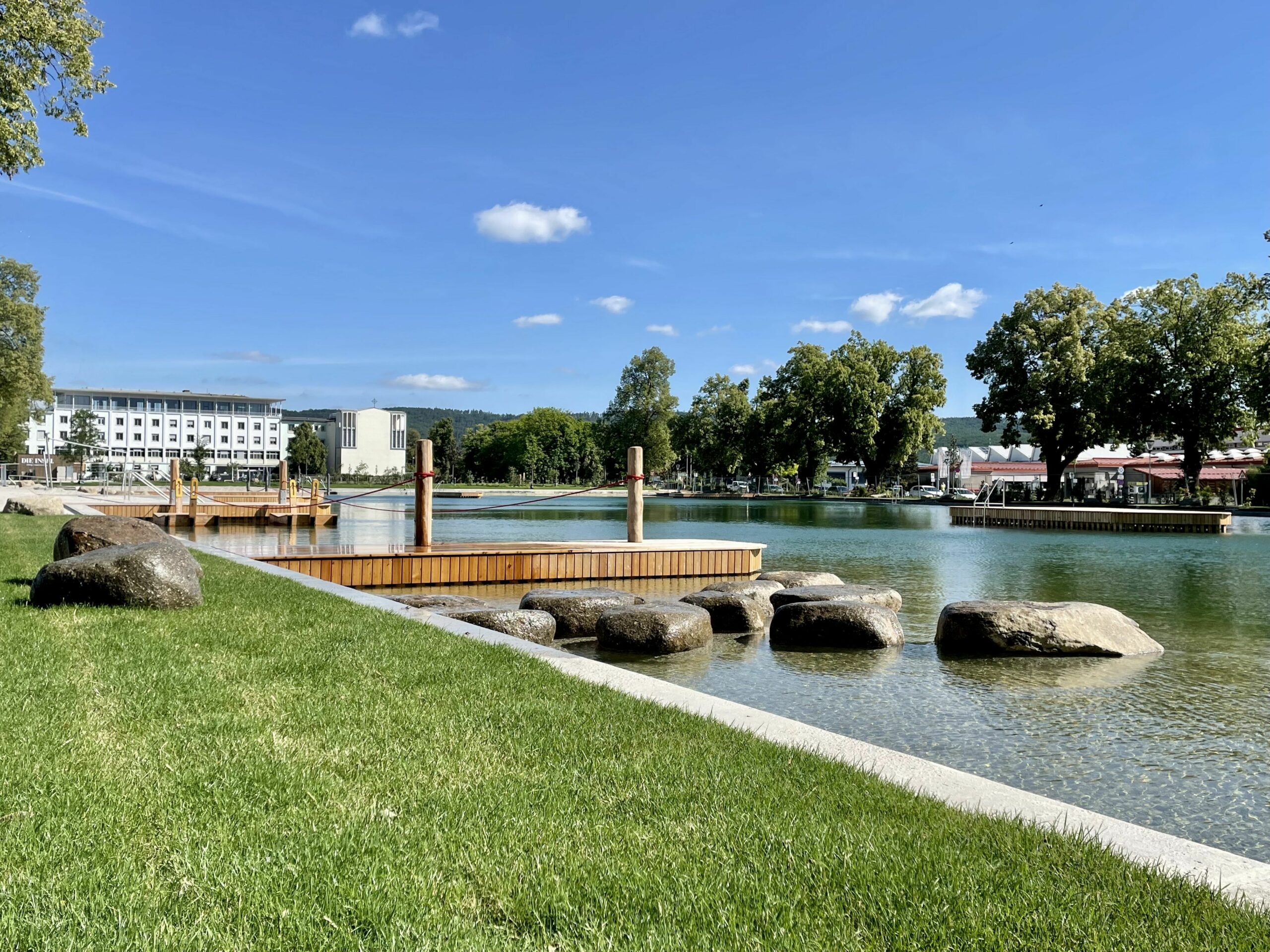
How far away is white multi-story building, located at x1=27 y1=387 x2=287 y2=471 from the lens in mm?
138875

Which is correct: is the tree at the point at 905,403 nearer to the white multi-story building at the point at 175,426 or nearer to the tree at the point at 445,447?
the tree at the point at 445,447

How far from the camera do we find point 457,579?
1655 cm

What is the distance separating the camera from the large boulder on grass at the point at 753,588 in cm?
1364

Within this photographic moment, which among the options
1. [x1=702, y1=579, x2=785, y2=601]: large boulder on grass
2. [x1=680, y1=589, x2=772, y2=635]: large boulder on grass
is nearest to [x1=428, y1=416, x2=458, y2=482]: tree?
[x1=702, y1=579, x2=785, y2=601]: large boulder on grass

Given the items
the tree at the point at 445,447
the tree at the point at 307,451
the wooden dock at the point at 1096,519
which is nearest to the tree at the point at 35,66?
the wooden dock at the point at 1096,519

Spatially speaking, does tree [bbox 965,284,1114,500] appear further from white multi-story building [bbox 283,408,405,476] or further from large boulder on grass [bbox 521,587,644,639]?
white multi-story building [bbox 283,408,405,476]

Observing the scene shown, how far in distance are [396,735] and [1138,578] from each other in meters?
20.0

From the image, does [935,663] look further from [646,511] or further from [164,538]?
[646,511]

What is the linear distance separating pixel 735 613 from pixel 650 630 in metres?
2.41

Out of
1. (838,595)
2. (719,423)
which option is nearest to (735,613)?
(838,595)

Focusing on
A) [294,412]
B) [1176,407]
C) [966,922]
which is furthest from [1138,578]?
[294,412]

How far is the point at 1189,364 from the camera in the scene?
5081 cm

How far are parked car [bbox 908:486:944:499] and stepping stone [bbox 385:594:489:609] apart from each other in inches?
2717

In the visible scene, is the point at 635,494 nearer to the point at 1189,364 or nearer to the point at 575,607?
the point at 575,607
